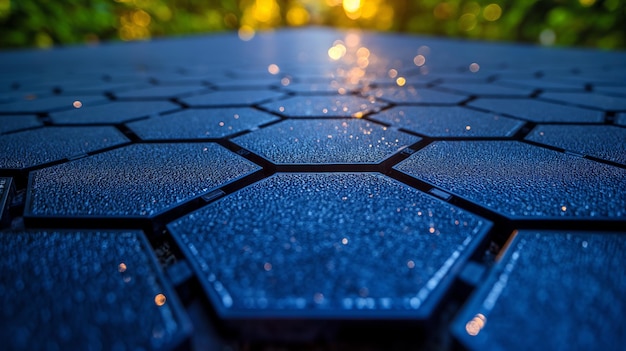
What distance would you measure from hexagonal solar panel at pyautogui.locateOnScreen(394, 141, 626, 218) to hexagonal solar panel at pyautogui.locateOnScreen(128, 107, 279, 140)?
1.73ft

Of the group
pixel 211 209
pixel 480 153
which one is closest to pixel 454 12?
pixel 480 153

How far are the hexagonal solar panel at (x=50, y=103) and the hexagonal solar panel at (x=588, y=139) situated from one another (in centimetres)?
159

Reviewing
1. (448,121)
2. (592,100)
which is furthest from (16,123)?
(592,100)

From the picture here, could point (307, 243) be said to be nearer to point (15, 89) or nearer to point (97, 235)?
point (97, 235)

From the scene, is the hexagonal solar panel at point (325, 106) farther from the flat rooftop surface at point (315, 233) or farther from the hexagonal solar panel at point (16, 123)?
the hexagonal solar panel at point (16, 123)

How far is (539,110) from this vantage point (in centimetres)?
114

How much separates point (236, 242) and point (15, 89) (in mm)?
2003

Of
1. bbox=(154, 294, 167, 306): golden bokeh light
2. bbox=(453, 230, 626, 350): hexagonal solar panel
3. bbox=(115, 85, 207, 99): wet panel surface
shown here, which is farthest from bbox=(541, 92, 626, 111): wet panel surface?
bbox=(115, 85, 207, 99): wet panel surface

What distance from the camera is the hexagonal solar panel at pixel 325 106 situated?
1141 mm

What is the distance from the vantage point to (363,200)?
54 cm

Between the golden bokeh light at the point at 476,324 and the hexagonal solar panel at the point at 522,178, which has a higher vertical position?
the hexagonal solar panel at the point at 522,178

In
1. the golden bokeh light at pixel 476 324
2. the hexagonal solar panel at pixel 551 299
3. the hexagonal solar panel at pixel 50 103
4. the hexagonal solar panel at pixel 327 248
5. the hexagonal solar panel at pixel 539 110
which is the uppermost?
the hexagonal solar panel at pixel 539 110

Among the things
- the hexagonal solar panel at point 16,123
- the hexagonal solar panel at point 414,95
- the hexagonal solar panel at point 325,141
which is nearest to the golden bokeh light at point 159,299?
the hexagonal solar panel at point 325,141

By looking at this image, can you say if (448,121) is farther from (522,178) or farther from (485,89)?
(485,89)
